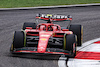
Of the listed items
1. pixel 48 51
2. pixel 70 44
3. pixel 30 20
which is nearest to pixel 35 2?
pixel 30 20

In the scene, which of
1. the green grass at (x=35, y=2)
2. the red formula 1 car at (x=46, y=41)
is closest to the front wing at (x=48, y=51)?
the red formula 1 car at (x=46, y=41)

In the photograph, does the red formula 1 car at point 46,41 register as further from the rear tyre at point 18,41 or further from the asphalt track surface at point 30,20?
the asphalt track surface at point 30,20

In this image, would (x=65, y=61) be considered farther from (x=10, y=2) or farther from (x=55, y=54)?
(x=10, y=2)

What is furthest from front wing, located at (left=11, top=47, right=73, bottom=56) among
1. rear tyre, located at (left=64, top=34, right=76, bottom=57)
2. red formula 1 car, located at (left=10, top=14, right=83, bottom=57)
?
rear tyre, located at (left=64, top=34, right=76, bottom=57)

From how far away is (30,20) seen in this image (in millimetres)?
19422

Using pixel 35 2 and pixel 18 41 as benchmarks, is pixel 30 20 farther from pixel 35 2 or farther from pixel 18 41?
pixel 18 41

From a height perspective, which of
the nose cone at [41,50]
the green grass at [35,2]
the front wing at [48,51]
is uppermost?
the green grass at [35,2]

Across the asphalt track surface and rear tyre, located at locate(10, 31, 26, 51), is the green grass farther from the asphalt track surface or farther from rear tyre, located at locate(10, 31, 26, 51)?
rear tyre, located at locate(10, 31, 26, 51)

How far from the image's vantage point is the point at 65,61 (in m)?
10.0

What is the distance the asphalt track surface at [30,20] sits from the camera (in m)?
9.81

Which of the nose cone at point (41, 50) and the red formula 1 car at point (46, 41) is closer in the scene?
the nose cone at point (41, 50)

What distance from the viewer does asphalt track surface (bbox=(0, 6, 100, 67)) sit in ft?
32.2

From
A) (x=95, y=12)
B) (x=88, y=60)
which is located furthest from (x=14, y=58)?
(x=95, y=12)

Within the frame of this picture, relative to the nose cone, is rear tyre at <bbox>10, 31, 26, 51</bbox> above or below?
above
